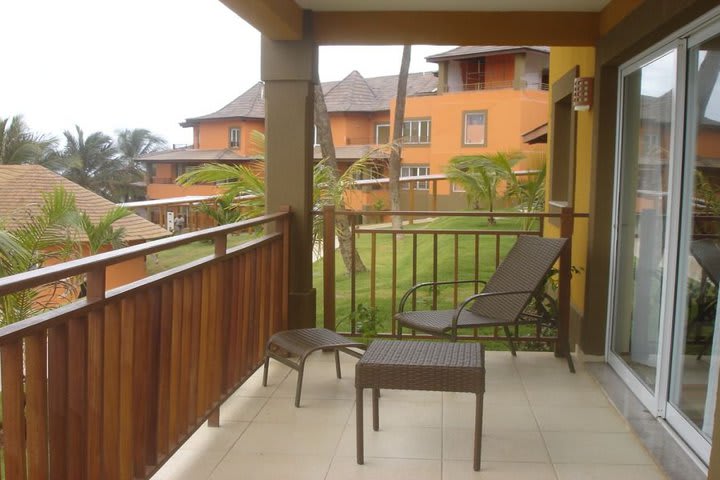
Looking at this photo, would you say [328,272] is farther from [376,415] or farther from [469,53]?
[469,53]

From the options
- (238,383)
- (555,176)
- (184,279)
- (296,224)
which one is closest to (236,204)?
(296,224)

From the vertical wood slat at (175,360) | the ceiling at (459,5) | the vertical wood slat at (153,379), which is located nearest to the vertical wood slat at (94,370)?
the vertical wood slat at (153,379)

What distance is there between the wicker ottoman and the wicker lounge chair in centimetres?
57

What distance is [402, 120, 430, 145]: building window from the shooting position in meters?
26.6

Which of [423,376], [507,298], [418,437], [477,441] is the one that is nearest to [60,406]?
[423,376]

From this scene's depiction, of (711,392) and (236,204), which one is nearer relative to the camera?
(711,392)

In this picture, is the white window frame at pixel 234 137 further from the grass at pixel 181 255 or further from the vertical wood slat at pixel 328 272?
the vertical wood slat at pixel 328 272

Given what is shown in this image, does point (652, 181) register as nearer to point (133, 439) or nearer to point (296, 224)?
point (296, 224)

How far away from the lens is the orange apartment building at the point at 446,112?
80.2 feet

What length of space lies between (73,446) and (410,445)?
1.77 metres

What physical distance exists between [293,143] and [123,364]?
2.91m

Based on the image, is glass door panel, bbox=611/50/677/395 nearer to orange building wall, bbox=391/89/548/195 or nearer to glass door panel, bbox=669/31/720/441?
glass door panel, bbox=669/31/720/441

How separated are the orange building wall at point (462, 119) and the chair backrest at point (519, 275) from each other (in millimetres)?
18703

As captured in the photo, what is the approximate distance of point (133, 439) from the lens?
251 centimetres
